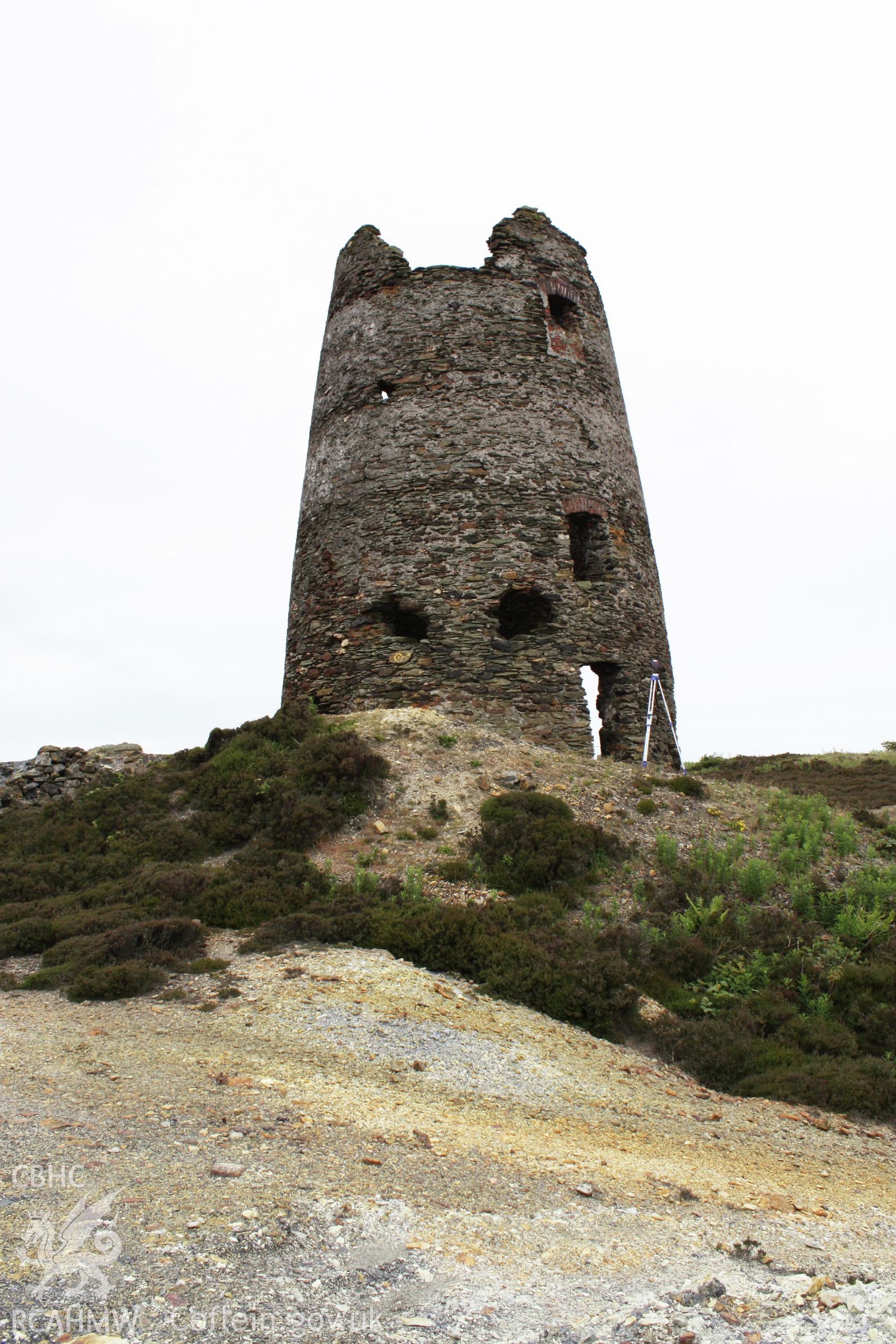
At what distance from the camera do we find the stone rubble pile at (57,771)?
44.2 ft

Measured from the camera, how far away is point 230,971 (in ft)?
25.3

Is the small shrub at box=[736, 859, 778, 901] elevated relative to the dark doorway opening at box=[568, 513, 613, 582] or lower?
lower

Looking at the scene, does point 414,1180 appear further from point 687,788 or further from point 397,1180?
point 687,788

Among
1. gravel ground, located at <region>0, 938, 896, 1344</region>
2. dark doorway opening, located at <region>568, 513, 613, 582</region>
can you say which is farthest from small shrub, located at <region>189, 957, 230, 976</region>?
dark doorway opening, located at <region>568, 513, 613, 582</region>

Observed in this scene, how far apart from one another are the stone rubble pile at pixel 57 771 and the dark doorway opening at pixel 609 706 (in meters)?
7.67

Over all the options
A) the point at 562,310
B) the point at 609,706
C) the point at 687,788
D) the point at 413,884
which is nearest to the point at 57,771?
the point at 413,884

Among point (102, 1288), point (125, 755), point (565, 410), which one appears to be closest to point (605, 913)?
point (102, 1288)

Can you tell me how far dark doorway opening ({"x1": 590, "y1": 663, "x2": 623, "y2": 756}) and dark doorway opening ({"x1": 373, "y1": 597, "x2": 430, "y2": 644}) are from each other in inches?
119

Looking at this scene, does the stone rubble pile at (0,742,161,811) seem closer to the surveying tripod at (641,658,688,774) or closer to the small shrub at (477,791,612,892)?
the small shrub at (477,791,612,892)

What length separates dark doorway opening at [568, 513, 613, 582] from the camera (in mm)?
15570

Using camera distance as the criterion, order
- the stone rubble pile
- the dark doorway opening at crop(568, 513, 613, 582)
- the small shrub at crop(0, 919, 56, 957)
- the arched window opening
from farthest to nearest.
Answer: the arched window opening < the dark doorway opening at crop(568, 513, 613, 582) < the stone rubble pile < the small shrub at crop(0, 919, 56, 957)

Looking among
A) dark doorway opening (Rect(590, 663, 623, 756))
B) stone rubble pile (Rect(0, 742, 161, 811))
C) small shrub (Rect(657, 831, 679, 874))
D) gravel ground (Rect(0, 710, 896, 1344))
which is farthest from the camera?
dark doorway opening (Rect(590, 663, 623, 756))

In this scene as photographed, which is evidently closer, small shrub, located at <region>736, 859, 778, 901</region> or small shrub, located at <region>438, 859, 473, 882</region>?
small shrub, located at <region>438, 859, 473, 882</region>

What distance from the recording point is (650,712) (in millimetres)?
14961
